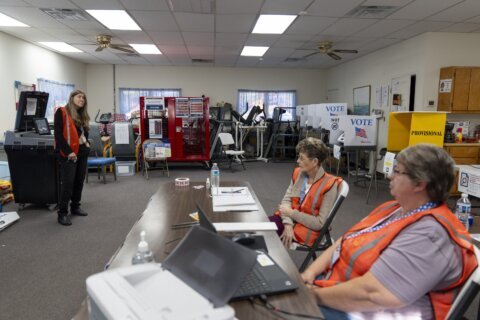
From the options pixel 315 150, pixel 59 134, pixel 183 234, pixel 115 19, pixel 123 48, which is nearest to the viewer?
pixel 183 234

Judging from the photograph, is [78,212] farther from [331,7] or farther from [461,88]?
[461,88]

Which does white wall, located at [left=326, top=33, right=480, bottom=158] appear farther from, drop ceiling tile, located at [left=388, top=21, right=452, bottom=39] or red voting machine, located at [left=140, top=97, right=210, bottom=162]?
red voting machine, located at [left=140, top=97, right=210, bottom=162]

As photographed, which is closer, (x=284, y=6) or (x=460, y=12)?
(x=284, y=6)

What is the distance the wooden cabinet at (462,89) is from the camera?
5352mm

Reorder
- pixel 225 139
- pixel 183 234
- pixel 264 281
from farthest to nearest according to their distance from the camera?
pixel 225 139
pixel 183 234
pixel 264 281

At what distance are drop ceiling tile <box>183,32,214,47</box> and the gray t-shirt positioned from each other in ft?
18.0

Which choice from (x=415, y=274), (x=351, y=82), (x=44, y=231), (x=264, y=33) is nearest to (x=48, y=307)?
(x=44, y=231)

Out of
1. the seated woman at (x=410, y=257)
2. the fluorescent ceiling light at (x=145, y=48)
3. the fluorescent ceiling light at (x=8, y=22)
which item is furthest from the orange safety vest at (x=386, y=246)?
the fluorescent ceiling light at (x=145, y=48)

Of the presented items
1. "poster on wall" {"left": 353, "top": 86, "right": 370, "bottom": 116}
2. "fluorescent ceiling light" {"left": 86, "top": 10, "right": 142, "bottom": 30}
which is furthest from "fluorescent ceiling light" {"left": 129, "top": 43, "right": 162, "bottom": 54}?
"poster on wall" {"left": 353, "top": 86, "right": 370, "bottom": 116}

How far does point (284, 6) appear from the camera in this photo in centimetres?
437

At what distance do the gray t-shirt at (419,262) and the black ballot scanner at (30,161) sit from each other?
4224 mm

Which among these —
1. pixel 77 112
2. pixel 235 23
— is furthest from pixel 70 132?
pixel 235 23

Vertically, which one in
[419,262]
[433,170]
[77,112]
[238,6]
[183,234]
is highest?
[238,6]

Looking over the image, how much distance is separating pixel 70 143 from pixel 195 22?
2.73m
